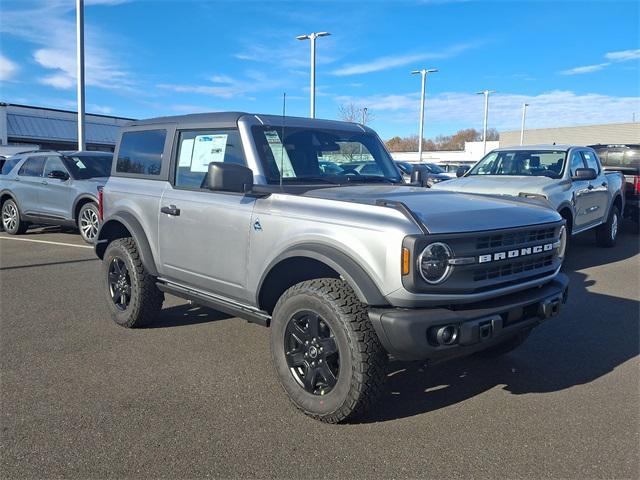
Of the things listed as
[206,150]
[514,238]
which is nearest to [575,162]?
[514,238]

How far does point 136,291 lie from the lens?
4973 millimetres

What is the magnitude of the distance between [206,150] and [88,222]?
21.4ft

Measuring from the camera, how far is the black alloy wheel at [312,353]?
3.37 metres

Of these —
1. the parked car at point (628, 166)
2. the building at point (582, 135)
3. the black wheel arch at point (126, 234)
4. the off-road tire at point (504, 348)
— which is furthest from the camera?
the building at point (582, 135)

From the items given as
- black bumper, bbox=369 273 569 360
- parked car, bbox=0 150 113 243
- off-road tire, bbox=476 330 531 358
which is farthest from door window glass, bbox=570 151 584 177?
parked car, bbox=0 150 113 243

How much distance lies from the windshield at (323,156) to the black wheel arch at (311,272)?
72 cm

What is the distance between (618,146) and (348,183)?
12.1m

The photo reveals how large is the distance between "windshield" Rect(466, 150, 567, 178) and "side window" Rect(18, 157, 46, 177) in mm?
8590

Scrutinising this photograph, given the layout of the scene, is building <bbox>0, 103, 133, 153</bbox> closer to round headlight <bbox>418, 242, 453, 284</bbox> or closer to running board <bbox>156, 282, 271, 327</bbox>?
running board <bbox>156, 282, 271, 327</bbox>

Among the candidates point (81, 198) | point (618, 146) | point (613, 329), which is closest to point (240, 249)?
point (613, 329)

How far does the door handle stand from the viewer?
4.51m

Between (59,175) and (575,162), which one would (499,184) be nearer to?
(575,162)

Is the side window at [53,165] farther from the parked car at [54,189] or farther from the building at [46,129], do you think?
the building at [46,129]

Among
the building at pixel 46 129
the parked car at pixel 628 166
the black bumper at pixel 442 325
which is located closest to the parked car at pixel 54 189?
the black bumper at pixel 442 325
